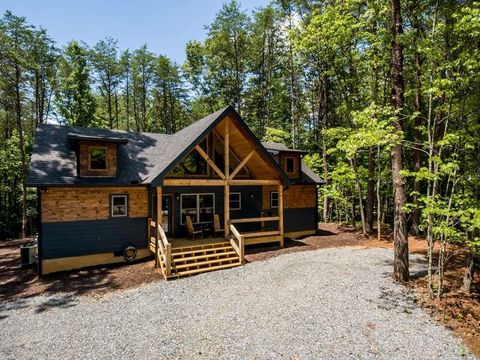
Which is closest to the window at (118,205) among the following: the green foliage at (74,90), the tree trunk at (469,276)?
the tree trunk at (469,276)

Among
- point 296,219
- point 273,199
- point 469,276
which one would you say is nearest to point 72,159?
point 273,199

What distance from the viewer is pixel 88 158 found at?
457 inches

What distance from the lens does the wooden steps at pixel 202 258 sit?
34.3 feet

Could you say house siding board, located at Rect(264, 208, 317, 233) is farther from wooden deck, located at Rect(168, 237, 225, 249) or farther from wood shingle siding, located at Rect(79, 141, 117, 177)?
wood shingle siding, located at Rect(79, 141, 117, 177)

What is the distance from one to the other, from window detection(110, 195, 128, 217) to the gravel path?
161 inches

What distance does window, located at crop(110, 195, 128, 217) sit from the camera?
1197 centimetres

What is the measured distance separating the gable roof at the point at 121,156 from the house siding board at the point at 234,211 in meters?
2.00

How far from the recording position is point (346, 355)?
5605 mm

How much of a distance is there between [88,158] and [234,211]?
791 centimetres

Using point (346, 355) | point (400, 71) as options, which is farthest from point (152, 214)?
point (400, 71)

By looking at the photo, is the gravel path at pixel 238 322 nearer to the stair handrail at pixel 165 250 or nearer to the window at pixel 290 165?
the stair handrail at pixel 165 250

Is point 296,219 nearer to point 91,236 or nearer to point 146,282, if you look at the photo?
point 146,282

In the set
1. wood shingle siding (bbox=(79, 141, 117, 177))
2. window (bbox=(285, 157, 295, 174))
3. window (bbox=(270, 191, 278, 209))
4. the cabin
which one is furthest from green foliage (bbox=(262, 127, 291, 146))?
wood shingle siding (bbox=(79, 141, 117, 177))

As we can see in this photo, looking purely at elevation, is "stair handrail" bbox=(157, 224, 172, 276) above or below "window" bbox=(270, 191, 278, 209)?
below
